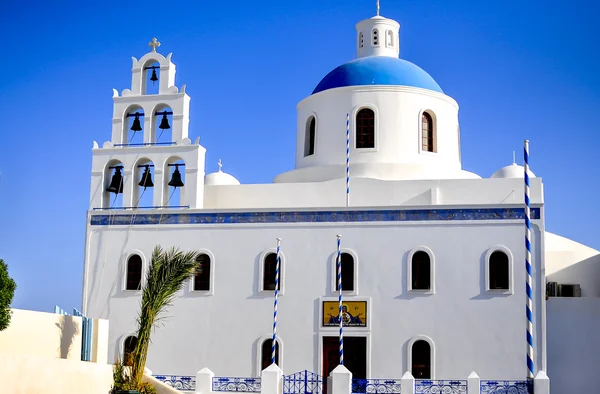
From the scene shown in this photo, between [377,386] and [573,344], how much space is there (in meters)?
5.11

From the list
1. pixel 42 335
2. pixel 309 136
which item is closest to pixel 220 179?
pixel 309 136

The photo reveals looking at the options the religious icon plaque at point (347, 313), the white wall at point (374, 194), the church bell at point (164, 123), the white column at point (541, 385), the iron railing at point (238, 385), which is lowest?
the iron railing at point (238, 385)

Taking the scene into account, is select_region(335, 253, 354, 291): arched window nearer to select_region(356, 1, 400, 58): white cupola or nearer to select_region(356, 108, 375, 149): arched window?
select_region(356, 108, 375, 149): arched window

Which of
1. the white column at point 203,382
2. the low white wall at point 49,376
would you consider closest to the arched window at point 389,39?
the white column at point 203,382

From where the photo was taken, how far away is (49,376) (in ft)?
47.2

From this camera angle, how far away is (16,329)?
15609mm

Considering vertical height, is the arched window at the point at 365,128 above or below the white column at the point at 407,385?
above

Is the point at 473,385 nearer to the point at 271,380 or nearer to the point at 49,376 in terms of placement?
the point at 271,380

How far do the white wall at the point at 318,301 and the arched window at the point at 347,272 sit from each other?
202 mm

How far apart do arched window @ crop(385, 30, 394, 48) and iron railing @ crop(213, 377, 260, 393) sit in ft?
36.2

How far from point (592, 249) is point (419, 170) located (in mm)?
6996

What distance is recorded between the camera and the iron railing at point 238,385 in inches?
792

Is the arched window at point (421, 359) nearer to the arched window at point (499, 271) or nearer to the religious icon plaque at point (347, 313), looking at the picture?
the religious icon plaque at point (347, 313)

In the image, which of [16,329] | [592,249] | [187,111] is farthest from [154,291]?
[592,249]
